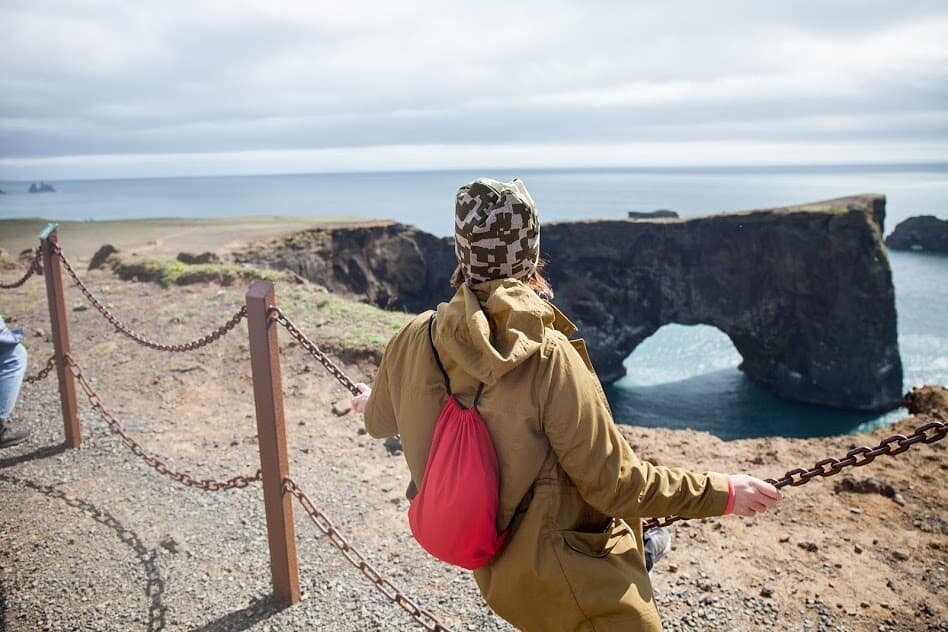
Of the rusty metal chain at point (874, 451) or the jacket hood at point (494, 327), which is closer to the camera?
the jacket hood at point (494, 327)

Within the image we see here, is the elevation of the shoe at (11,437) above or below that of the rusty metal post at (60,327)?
below

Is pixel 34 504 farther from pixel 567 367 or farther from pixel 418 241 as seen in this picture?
pixel 418 241

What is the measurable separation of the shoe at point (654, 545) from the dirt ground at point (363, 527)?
64.0 inches

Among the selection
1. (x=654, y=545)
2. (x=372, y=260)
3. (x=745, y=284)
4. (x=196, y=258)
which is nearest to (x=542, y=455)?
(x=654, y=545)

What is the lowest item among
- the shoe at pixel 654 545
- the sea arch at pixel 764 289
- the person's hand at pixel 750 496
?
the sea arch at pixel 764 289

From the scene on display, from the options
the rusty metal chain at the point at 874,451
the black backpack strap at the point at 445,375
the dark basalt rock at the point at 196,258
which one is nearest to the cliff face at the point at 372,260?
the dark basalt rock at the point at 196,258

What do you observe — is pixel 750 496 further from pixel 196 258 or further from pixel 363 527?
pixel 196 258

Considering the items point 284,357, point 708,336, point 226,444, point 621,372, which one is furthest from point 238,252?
point 708,336

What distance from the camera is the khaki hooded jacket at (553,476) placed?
2.23 meters

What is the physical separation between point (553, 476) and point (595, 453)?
0.20 m

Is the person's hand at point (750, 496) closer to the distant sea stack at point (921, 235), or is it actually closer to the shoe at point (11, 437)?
the shoe at point (11, 437)

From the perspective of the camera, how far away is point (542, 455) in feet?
7.58

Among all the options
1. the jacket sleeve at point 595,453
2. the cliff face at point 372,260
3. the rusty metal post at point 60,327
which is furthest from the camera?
the cliff face at point 372,260

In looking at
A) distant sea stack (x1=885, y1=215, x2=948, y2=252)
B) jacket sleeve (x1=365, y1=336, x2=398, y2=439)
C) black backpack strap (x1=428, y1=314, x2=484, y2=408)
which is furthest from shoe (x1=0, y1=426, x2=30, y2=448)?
distant sea stack (x1=885, y1=215, x2=948, y2=252)
